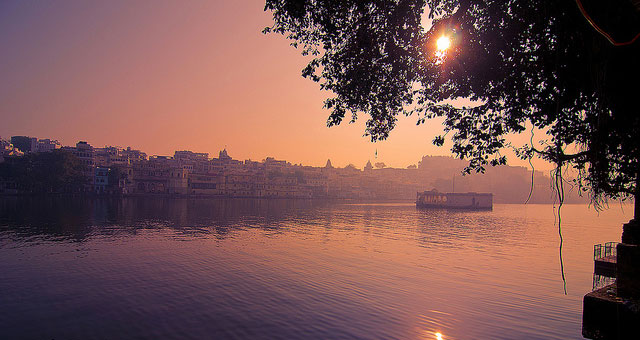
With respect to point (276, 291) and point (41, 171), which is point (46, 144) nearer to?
point (41, 171)

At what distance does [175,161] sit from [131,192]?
32.7 m

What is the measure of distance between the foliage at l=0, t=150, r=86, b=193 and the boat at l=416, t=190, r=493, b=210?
95.9m

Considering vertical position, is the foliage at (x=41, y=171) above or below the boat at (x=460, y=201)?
above

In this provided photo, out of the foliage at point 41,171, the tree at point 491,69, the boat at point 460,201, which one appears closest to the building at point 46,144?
the foliage at point 41,171

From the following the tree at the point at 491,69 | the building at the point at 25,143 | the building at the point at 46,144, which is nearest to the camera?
the tree at the point at 491,69

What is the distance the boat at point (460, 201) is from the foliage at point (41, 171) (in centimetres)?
9595

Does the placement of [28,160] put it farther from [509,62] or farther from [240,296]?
[509,62]

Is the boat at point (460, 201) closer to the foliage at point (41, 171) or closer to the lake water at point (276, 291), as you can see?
the lake water at point (276, 291)

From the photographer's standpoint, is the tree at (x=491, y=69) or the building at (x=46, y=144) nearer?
the tree at (x=491, y=69)

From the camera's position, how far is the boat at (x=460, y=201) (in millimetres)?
108688

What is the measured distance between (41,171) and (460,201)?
112m

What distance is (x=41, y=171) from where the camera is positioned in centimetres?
7862

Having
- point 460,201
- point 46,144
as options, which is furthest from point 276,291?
point 46,144

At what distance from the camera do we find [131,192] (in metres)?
102
